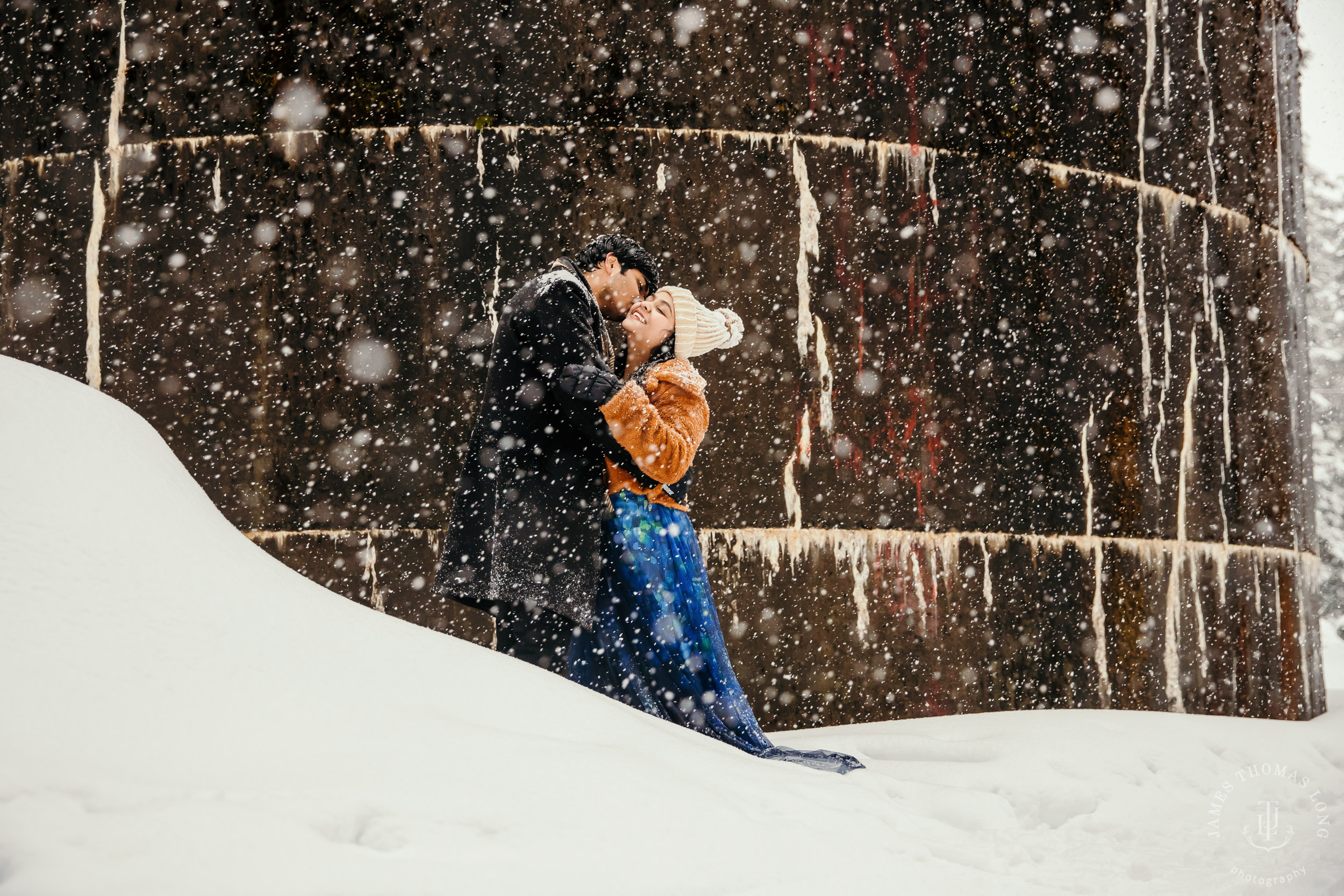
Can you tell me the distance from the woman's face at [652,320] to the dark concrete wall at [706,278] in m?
0.74

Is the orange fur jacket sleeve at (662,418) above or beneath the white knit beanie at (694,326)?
beneath

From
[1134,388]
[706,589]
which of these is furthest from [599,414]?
[1134,388]

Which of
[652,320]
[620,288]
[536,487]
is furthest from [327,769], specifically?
[620,288]

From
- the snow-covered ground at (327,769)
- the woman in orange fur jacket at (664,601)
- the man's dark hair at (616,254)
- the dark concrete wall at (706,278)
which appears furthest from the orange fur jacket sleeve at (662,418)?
the dark concrete wall at (706,278)

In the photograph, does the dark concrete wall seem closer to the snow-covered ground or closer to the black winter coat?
the black winter coat

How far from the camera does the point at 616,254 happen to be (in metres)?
3.02

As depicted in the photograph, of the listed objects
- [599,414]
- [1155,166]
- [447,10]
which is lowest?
[599,414]

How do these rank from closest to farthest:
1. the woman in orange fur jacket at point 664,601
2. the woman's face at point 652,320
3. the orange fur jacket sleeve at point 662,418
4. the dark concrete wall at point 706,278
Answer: the orange fur jacket sleeve at point 662,418 → the woman in orange fur jacket at point 664,601 → the woman's face at point 652,320 → the dark concrete wall at point 706,278

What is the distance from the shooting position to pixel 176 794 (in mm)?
1304

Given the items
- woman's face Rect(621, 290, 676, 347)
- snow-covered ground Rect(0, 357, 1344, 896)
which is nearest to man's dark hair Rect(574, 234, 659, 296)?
woman's face Rect(621, 290, 676, 347)

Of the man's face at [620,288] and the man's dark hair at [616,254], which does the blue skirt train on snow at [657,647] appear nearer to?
the man's face at [620,288]

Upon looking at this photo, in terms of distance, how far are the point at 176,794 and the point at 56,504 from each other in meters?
0.69

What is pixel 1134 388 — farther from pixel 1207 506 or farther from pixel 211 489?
pixel 211 489

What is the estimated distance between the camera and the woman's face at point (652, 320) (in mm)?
2912
